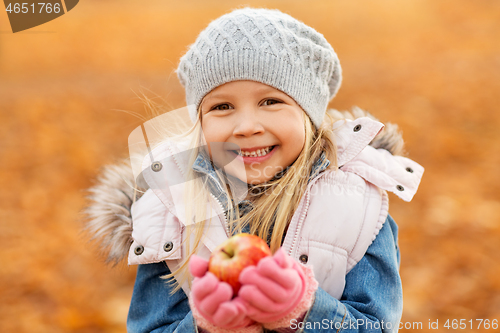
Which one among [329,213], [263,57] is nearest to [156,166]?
[263,57]

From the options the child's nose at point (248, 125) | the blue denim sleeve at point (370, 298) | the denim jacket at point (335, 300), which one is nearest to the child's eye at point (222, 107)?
the child's nose at point (248, 125)

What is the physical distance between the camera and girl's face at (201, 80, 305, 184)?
171 centimetres

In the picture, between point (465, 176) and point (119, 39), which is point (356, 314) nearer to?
point (465, 176)

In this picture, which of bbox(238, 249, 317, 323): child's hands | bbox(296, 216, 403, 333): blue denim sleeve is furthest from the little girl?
bbox(238, 249, 317, 323): child's hands

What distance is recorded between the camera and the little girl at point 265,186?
Result: 1665 millimetres

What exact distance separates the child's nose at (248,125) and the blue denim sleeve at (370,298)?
622mm

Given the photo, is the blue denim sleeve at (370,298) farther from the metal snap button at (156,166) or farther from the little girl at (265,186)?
the metal snap button at (156,166)

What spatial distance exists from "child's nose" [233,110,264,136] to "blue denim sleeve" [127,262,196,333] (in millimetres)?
652

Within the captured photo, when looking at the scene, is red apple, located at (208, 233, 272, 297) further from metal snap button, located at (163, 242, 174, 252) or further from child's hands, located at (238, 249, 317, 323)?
metal snap button, located at (163, 242, 174, 252)

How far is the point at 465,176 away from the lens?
488 centimetres

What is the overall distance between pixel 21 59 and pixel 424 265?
9902mm

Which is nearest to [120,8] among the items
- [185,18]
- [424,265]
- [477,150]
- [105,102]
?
[185,18]

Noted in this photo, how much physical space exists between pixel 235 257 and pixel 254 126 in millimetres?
552

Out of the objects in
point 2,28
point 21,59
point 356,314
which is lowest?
point 356,314
